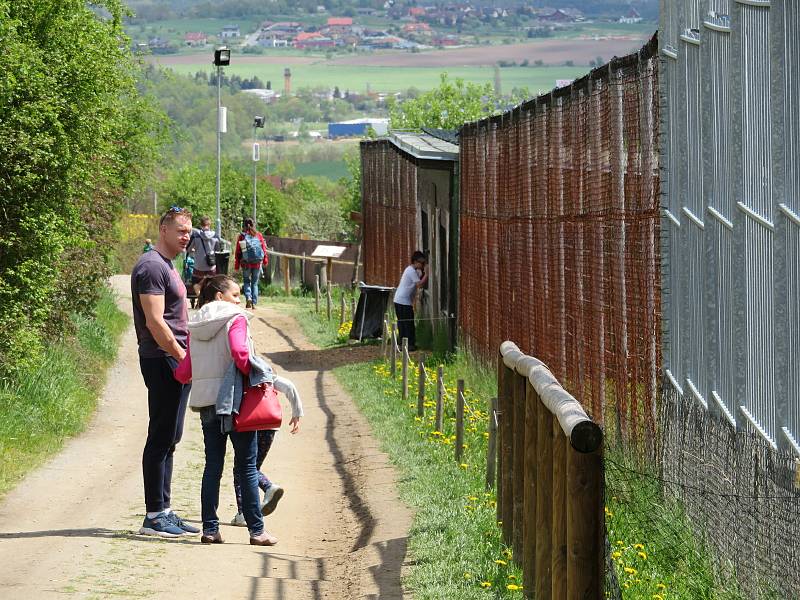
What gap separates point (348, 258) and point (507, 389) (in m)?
30.2

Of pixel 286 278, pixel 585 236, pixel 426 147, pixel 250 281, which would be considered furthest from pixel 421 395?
pixel 286 278

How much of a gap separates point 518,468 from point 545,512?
107cm

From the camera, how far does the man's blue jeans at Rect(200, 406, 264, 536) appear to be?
8086 millimetres

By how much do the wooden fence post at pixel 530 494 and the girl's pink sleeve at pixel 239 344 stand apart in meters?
1.76

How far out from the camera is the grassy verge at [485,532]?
6.87 m

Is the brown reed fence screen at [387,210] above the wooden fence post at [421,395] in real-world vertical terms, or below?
above

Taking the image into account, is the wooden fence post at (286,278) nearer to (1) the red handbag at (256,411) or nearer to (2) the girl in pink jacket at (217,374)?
(2) the girl in pink jacket at (217,374)

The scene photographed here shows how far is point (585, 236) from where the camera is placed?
419 inches

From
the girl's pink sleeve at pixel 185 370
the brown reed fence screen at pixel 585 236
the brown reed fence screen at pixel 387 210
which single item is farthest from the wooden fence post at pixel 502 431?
the brown reed fence screen at pixel 387 210

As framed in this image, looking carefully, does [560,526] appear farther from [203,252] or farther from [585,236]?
[203,252]

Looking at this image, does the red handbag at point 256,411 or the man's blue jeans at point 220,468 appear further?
the man's blue jeans at point 220,468

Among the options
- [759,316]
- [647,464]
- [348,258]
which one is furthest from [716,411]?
[348,258]

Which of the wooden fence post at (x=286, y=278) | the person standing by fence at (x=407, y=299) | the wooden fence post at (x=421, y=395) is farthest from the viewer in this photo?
the wooden fence post at (x=286, y=278)

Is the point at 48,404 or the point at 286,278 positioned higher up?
the point at 48,404
